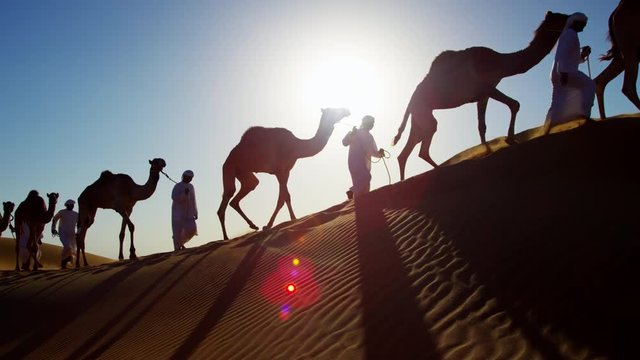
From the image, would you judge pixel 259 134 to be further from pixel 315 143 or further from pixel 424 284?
pixel 424 284

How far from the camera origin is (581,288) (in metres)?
3.52

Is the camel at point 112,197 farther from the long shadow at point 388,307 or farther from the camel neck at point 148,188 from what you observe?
the long shadow at point 388,307

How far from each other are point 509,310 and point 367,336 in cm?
100

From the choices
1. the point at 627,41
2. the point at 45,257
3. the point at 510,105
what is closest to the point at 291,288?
the point at 510,105

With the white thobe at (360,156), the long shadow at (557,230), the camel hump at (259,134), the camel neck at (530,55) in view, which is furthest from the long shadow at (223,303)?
the camel neck at (530,55)

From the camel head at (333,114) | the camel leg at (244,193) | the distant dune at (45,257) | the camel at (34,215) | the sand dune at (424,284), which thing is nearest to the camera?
the sand dune at (424,284)

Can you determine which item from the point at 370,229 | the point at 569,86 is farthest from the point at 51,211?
the point at 569,86

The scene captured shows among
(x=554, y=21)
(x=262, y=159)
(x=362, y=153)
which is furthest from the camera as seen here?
(x=262, y=159)

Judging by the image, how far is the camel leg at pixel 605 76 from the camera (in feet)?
29.9

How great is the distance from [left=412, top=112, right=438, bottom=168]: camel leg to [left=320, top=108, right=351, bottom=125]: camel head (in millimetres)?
3420

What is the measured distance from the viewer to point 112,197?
14.6 metres

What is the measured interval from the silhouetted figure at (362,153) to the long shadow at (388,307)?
5.23 metres

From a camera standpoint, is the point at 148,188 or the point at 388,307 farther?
the point at 148,188

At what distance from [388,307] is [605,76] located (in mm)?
7502
